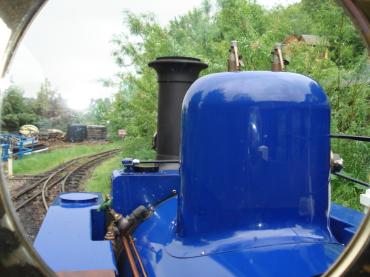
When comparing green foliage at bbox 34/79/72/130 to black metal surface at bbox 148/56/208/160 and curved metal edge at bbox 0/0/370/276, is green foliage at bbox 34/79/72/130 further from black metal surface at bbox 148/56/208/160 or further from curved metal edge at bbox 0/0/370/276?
curved metal edge at bbox 0/0/370/276

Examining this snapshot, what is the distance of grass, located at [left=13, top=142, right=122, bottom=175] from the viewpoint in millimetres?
10164

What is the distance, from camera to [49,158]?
11781 mm

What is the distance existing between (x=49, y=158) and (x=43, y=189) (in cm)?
437

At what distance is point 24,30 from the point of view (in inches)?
20.0

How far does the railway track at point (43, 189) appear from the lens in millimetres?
5766

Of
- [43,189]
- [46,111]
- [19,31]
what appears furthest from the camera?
[46,111]

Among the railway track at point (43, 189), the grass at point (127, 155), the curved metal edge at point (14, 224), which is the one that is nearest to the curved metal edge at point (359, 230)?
the curved metal edge at point (14, 224)

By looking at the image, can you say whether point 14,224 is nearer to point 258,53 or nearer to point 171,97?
point 171,97

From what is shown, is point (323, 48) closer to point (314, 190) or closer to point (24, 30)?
point (314, 190)

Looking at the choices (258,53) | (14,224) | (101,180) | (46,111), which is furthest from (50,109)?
(14,224)

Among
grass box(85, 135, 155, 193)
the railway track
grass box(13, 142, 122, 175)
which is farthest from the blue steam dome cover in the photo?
grass box(13, 142, 122, 175)

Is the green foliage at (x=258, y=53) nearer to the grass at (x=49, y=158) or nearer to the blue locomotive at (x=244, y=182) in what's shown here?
the blue locomotive at (x=244, y=182)

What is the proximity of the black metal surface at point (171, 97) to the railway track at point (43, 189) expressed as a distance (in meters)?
2.20

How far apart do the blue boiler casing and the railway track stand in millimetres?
3268
